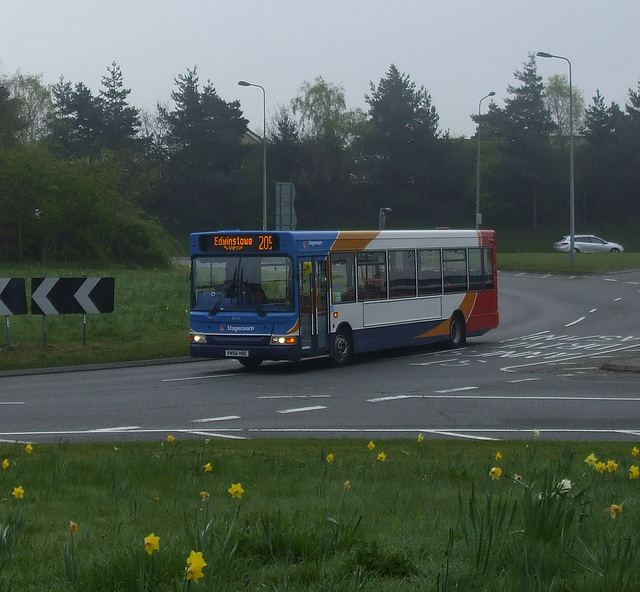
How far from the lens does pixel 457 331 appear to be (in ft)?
87.7

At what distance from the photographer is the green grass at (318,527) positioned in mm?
4500

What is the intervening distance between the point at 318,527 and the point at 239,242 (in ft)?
52.9

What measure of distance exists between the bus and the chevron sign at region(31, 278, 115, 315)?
9.54ft

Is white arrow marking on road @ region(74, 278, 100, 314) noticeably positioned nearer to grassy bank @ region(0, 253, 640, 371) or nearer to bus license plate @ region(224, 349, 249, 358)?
grassy bank @ region(0, 253, 640, 371)

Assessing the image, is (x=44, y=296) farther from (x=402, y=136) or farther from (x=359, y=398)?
(x=402, y=136)

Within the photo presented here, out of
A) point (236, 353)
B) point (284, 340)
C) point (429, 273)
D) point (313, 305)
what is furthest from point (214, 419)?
point (429, 273)

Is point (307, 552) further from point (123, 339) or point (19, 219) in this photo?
point (19, 219)

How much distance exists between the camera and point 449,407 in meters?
15.7

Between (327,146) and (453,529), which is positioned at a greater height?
(327,146)

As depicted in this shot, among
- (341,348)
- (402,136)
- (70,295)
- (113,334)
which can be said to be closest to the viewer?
(341,348)

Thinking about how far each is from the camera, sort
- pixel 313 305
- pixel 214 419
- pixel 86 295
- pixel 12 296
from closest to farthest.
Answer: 1. pixel 214 419
2. pixel 313 305
3. pixel 12 296
4. pixel 86 295

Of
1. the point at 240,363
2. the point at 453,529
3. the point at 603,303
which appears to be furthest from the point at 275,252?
the point at 603,303

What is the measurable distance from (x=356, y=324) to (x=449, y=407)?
6.98m

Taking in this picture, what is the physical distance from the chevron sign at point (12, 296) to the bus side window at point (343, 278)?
21.9 ft
